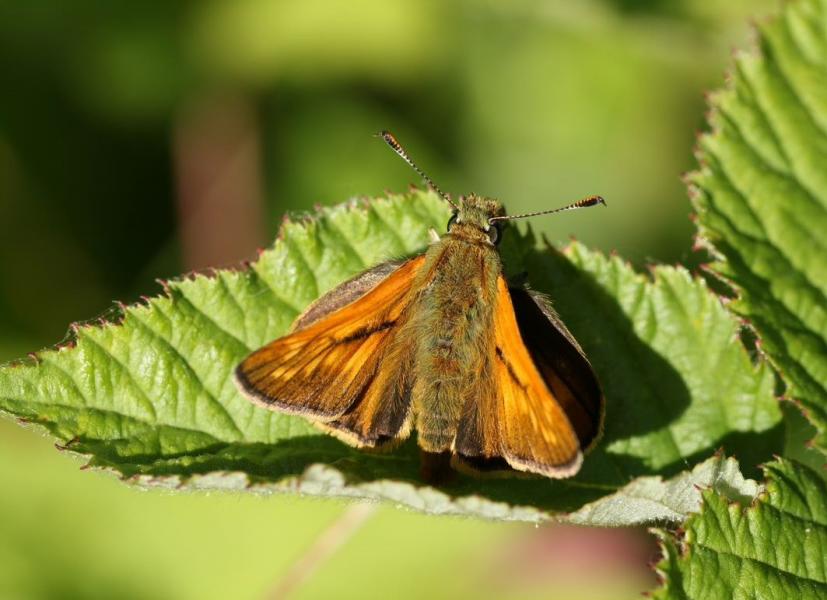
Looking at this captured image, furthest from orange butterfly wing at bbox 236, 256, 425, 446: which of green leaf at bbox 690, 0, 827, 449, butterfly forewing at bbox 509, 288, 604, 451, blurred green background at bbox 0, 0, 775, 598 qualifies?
blurred green background at bbox 0, 0, 775, 598

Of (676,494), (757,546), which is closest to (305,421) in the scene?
(676,494)

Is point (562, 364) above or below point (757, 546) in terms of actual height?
above

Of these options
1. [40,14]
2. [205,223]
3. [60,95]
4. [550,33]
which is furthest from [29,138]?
[550,33]

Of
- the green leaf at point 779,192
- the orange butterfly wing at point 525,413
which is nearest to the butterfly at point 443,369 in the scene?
the orange butterfly wing at point 525,413

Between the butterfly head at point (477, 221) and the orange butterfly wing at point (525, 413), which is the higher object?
the butterfly head at point (477, 221)

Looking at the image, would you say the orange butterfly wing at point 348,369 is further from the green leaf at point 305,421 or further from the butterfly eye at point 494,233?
the butterfly eye at point 494,233

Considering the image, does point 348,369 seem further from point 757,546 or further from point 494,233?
point 757,546

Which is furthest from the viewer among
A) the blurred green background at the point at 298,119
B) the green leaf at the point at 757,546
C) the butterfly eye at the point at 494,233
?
the blurred green background at the point at 298,119
